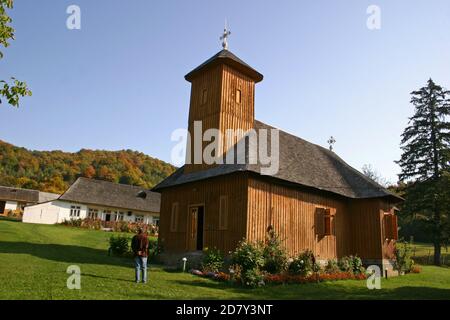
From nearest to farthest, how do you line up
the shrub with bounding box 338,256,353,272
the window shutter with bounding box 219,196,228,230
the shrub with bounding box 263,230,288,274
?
the shrub with bounding box 263,230,288,274
the window shutter with bounding box 219,196,228,230
the shrub with bounding box 338,256,353,272

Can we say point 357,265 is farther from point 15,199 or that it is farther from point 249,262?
point 15,199

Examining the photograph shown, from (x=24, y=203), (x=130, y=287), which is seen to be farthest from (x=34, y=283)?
(x=24, y=203)

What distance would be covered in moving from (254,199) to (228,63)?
808 centimetres

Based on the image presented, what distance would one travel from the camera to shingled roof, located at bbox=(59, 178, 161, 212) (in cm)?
4406

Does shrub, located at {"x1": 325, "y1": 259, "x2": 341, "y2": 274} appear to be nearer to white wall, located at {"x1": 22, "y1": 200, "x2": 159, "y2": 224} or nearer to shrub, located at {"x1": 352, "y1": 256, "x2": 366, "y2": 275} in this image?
shrub, located at {"x1": 352, "y1": 256, "x2": 366, "y2": 275}

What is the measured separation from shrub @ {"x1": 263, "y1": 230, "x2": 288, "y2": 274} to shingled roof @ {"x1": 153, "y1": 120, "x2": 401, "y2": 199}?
312cm

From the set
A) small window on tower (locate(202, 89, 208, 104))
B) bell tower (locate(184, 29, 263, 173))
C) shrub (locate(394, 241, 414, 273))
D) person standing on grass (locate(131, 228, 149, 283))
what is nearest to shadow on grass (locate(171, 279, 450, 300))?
person standing on grass (locate(131, 228, 149, 283))

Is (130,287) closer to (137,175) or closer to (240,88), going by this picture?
(240,88)

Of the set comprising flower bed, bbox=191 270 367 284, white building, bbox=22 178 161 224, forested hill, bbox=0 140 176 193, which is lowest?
flower bed, bbox=191 270 367 284

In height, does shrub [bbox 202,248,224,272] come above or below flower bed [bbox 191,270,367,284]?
above

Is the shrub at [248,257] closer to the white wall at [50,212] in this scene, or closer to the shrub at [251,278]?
the shrub at [251,278]

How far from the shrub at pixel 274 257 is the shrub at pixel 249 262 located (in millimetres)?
427

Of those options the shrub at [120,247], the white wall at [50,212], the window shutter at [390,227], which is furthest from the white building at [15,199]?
the window shutter at [390,227]
